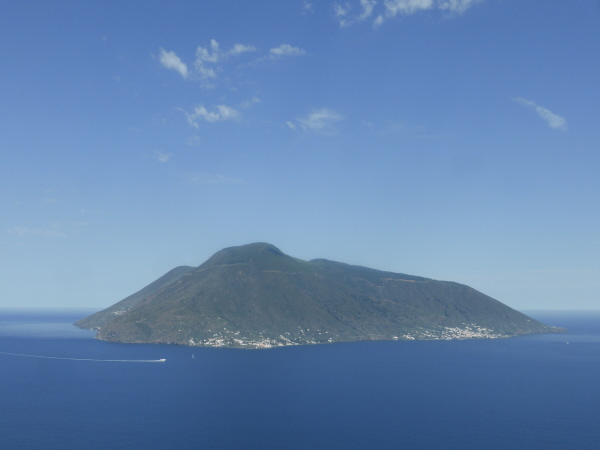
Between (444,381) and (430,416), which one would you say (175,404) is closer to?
(430,416)

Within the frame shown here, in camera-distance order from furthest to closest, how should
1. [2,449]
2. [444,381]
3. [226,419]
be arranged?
[444,381] < [226,419] < [2,449]

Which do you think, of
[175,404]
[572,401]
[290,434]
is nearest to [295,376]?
[175,404]

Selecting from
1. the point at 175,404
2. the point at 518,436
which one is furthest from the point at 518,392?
the point at 175,404

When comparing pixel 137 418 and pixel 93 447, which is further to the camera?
pixel 137 418

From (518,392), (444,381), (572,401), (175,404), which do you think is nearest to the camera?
(175,404)

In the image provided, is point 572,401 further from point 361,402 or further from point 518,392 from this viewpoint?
point 361,402

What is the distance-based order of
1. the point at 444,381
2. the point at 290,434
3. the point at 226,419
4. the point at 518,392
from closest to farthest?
the point at 290,434 → the point at 226,419 → the point at 518,392 → the point at 444,381
